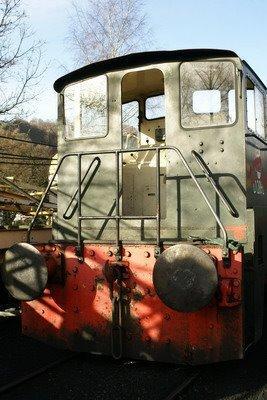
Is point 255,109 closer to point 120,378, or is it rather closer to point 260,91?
point 260,91

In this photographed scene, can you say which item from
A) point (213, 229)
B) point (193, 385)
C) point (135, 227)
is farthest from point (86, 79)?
point (193, 385)

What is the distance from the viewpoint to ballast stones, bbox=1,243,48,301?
4.93 metres

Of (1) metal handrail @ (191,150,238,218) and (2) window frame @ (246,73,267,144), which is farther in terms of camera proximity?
(2) window frame @ (246,73,267,144)

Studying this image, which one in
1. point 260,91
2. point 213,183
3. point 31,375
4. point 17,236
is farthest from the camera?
point 17,236

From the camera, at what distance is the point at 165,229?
5.33 m

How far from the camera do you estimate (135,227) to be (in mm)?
5516

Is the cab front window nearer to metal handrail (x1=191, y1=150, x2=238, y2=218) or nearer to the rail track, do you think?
metal handrail (x1=191, y1=150, x2=238, y2=218)

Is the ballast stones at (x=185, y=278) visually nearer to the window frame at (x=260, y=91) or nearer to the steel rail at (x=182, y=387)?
the steel rail at (x=182, y=387)

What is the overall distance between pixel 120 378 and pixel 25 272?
1464 mm

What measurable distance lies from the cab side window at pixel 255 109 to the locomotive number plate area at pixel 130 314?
1748 millimetres

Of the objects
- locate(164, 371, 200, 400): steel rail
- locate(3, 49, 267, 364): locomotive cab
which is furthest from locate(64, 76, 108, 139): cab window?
locate(164, 371, 200, 400): steel rail

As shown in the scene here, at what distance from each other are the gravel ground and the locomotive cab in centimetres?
19

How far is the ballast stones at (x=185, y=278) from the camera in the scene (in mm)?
4254

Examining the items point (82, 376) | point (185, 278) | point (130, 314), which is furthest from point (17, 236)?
point (185, 278)
